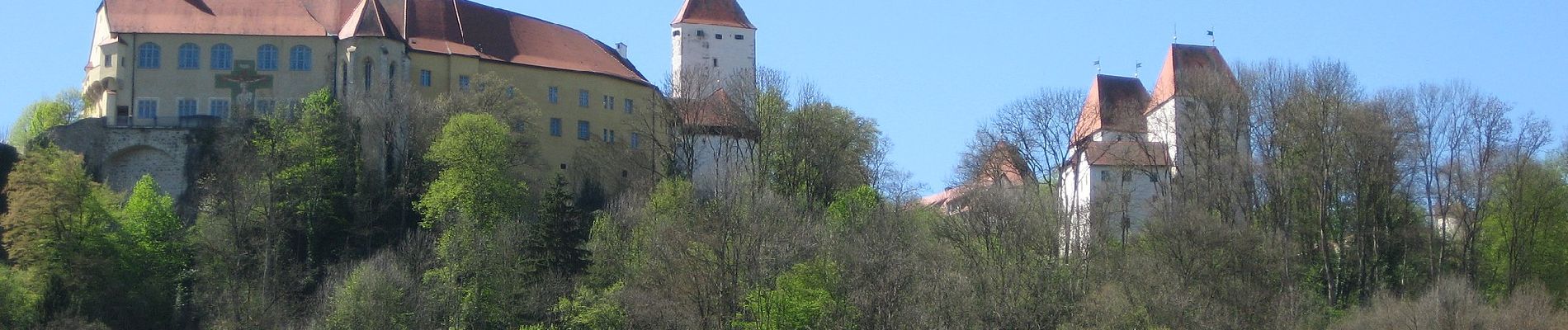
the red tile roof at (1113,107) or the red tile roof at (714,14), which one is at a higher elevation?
the red tile roof at (714,14)

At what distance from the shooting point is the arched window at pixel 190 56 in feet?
206

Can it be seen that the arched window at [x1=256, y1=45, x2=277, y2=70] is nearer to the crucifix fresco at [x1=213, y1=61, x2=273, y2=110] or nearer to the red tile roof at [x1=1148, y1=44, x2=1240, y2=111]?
the crucifix fresco at [x1=213, y1=61, x2=273, y2=110]

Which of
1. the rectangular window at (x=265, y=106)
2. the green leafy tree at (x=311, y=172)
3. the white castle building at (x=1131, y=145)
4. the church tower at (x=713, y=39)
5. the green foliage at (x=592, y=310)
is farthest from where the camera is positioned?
the church tower at (x=713, y=39)

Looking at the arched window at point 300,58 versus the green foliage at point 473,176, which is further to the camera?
the arched window at point 300,58

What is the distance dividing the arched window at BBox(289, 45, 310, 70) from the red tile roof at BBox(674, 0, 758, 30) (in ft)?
73.2

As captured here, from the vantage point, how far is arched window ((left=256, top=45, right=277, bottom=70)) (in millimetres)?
63281

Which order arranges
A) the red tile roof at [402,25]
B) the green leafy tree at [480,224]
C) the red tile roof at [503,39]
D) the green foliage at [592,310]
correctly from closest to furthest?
the green foliage at [592,310]
the green leafy tree at [480,224]
the red tile roof at [402,25]
the red tile roof at [503,39]

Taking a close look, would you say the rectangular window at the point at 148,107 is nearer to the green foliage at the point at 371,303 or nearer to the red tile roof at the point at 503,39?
the red tile roof at the point at 503,39

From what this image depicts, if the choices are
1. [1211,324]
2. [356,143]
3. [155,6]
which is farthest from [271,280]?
[1211,324]

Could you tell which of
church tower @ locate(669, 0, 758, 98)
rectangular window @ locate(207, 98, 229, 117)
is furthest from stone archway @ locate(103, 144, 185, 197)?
church tower @ locate(669, 0, 758, 98)

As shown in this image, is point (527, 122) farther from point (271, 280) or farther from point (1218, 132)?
point (1218, 132)

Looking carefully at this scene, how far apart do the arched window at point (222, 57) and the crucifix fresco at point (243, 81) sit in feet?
0.66

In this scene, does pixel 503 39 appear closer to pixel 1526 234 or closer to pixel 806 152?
pixel 806 152

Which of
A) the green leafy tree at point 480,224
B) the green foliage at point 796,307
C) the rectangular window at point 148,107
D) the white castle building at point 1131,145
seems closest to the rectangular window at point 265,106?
the rectangular window at point 148,107
